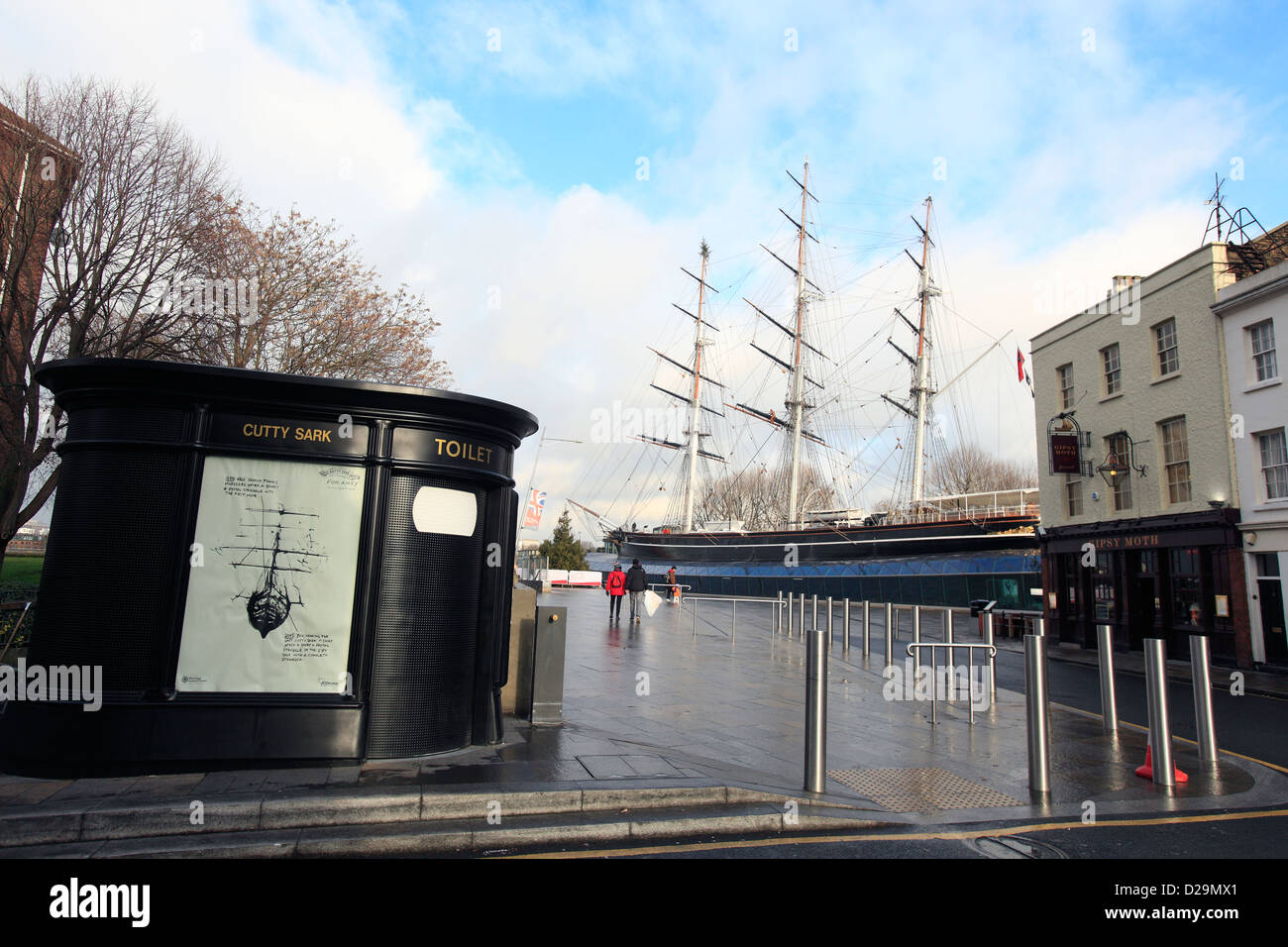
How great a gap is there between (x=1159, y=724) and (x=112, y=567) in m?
9.19

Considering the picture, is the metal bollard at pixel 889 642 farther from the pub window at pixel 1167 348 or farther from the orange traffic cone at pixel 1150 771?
the pub window at pixel 1167 348

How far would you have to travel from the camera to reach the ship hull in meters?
37.7

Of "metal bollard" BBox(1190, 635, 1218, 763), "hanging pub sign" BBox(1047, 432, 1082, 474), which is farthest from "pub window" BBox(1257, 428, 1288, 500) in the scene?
"metal bollard" BBox(1190, 635, 1218, 763)

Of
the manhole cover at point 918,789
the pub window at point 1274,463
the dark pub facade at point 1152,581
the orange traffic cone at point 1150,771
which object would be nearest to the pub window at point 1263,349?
the pub window at point 1274,463

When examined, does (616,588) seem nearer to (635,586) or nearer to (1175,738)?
(635,586)

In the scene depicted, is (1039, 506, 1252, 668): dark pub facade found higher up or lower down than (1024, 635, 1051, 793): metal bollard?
higher up

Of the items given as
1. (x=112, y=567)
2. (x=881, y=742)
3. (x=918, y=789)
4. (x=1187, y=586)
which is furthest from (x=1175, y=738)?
(x=1187, y=586)

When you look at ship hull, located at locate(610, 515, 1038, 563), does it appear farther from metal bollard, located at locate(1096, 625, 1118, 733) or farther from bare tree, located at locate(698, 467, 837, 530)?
metal bollard, located at locate(1096, 625, 1118, 733)

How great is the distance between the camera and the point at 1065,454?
2341cm

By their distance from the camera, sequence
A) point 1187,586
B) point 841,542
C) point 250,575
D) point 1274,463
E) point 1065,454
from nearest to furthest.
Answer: point 250,575 < point 1274,463 < point 1187,586 < point 1065,454 < point 841,542

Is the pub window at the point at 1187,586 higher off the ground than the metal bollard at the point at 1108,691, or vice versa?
the pub window at the point at 1187,586

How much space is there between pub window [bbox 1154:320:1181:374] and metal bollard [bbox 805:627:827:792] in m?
20.2

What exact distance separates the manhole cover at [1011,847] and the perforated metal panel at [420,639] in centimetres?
425

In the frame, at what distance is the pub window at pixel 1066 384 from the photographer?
24.7 meters
